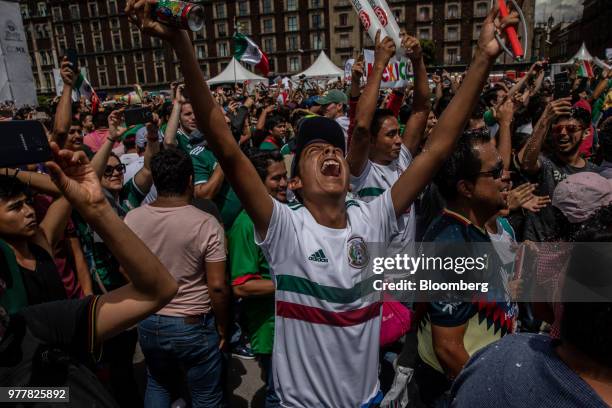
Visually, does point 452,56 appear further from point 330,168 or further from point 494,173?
point 330,168

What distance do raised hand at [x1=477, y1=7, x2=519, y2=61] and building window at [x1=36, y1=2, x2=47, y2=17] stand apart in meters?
85.8

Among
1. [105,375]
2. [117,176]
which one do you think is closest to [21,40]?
[117,176]

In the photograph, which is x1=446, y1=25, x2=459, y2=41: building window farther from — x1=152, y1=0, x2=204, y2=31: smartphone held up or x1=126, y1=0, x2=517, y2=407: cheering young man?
x1=152, y1=0, x2=204, y2=31: smartphone held up

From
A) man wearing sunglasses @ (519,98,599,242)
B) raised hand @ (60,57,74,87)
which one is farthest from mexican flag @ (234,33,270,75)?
man wearing sunglasses @ (519,98,599,242)

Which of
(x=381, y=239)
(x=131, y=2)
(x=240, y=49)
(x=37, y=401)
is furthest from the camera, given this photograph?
(x=240, y=49)

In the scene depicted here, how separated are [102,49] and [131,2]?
80.1m

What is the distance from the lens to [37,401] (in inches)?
44.0

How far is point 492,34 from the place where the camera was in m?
1.58

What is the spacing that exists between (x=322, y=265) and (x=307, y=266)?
0.19 feet

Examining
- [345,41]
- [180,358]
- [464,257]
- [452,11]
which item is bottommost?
[180,358]

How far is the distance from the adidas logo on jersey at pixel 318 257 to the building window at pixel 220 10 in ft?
231

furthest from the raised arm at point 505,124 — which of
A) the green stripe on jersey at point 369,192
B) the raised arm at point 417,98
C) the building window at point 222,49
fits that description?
the building window at point 222,49

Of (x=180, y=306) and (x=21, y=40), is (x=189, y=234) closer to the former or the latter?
(x=180, y=306)

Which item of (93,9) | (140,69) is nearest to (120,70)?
(140,69)
